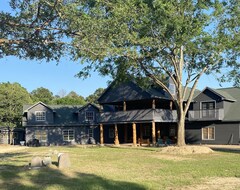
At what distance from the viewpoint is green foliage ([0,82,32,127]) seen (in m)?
58.4

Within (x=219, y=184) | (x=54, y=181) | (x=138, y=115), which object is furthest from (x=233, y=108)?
(x=54, y=181)

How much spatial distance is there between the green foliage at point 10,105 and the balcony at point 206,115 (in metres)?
28.6

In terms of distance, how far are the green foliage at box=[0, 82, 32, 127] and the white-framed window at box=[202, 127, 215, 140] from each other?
29582mm

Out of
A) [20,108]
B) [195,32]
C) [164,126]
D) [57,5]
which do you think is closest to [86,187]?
[57,5]

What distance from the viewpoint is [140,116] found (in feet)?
136

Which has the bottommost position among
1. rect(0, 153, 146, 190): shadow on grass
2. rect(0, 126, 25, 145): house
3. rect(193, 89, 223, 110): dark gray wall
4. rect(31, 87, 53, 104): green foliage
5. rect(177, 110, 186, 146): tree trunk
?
rect(0, 126, 25, 145): house

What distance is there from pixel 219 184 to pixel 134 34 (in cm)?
1247

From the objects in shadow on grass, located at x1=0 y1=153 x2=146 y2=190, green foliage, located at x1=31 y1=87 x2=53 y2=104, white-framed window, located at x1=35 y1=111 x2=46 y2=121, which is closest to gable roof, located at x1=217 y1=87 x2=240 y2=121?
white-framed window, located at x1=35 y1=111 x2=46 y2=121

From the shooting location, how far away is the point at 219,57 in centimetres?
2856

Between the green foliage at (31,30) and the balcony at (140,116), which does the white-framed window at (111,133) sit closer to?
the balcony at (140,116)

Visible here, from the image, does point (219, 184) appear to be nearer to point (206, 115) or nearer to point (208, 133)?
point (206, 115)

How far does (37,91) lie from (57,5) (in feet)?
296

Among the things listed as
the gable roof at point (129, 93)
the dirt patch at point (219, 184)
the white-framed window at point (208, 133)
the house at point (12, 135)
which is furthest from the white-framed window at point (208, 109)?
the dirt patch at point (219, 184)

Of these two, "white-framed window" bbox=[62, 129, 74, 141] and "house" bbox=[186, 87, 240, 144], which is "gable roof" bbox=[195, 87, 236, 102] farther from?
"white-framed window" bbox=[62, 129, 74, 141]
